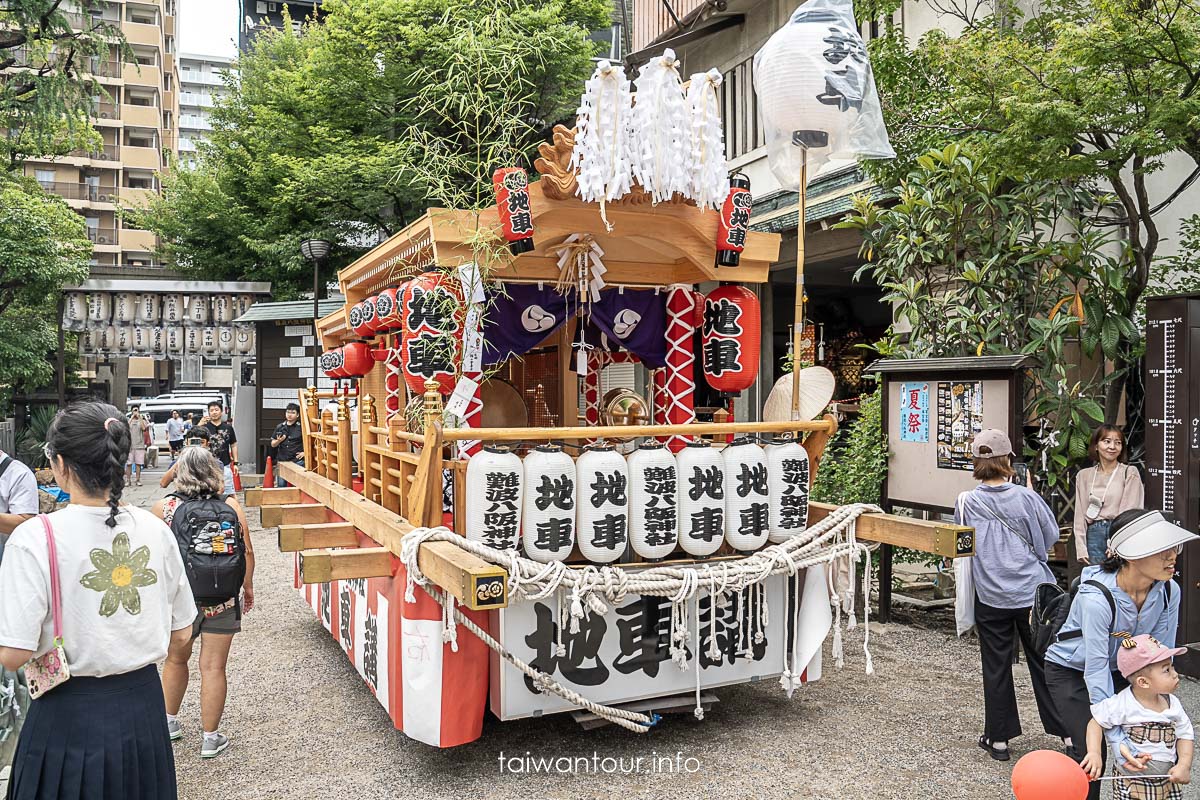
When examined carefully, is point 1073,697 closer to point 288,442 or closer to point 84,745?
point 84,745

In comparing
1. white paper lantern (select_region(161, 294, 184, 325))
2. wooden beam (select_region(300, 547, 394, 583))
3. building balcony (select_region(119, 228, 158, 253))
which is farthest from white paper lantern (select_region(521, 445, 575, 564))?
building balcony (select_region(119, 228, 158, 253))

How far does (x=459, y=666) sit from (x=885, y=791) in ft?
7.61

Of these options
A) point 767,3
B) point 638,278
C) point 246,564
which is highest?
point 767,3

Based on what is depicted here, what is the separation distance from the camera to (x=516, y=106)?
5.97 meters

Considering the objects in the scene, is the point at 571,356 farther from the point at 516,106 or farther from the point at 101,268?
the point at 101,268

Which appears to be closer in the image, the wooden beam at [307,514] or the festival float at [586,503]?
the festival float at [586,503]

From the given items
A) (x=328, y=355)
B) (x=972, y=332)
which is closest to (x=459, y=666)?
(x=328, y=355)

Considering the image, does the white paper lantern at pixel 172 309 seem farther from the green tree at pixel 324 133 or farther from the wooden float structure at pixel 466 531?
the wooden float structure at pixel 466 531

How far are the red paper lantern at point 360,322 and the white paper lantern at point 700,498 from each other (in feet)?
9.52

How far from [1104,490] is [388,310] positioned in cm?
536

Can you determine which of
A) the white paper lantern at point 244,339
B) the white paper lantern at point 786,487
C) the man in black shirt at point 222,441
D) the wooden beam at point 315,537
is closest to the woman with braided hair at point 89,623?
the wooden beam at point 315,537

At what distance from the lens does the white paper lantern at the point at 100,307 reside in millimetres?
17953

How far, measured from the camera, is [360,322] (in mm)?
6633

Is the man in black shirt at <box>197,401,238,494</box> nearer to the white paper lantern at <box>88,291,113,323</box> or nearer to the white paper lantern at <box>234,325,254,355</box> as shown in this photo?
the white paper lantern at <box>234,325,254,355</box>
